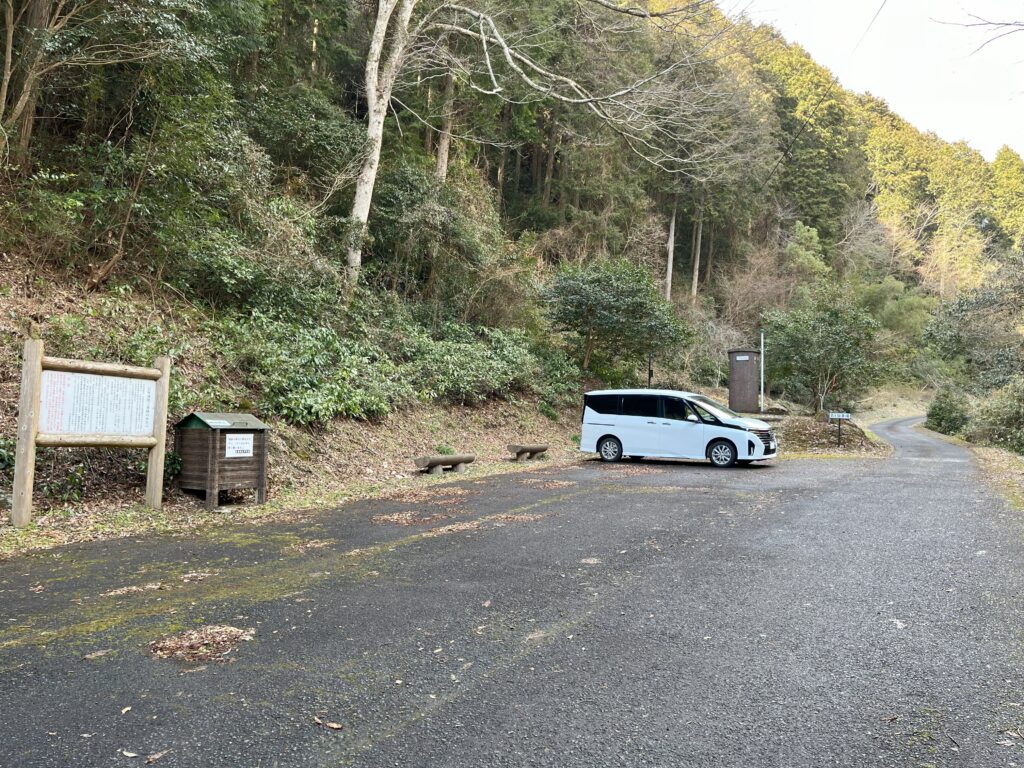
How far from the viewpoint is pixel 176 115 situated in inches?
442

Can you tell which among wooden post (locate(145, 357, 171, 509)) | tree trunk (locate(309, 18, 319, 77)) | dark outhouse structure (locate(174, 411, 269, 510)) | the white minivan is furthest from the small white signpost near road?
tree trunk (locate(309, 18, 319, 77))

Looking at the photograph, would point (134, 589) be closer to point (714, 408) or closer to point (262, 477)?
point (262, 477)

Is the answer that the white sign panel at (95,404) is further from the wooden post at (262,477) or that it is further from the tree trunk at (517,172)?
the tree trunk at (517,172)

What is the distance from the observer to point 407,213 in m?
17.7

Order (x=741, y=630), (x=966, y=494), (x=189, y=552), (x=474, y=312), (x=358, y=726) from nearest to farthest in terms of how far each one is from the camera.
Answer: (x=358, y=726) < (x=741, y=630) < (x=189, y=552) < (x=966, y=494) < (x=474, y=312)

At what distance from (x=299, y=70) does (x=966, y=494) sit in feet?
60.9

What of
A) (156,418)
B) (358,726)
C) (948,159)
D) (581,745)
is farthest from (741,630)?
(948,159)

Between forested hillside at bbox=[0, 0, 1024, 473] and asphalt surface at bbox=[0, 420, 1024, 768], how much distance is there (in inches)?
182

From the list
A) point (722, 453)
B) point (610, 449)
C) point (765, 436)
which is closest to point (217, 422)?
point (610, 449)

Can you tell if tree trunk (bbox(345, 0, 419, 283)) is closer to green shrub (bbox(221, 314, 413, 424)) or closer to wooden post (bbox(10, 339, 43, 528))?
green shrub (bbox(221, 314, 413, 424))

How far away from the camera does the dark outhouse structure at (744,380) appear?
850 inches

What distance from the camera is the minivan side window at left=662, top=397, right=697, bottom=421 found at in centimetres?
1413

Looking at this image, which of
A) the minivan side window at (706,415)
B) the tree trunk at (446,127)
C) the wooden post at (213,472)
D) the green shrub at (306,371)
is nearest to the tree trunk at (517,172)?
the tree trunk at (446,127)

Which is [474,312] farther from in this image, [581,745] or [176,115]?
[581,745]
